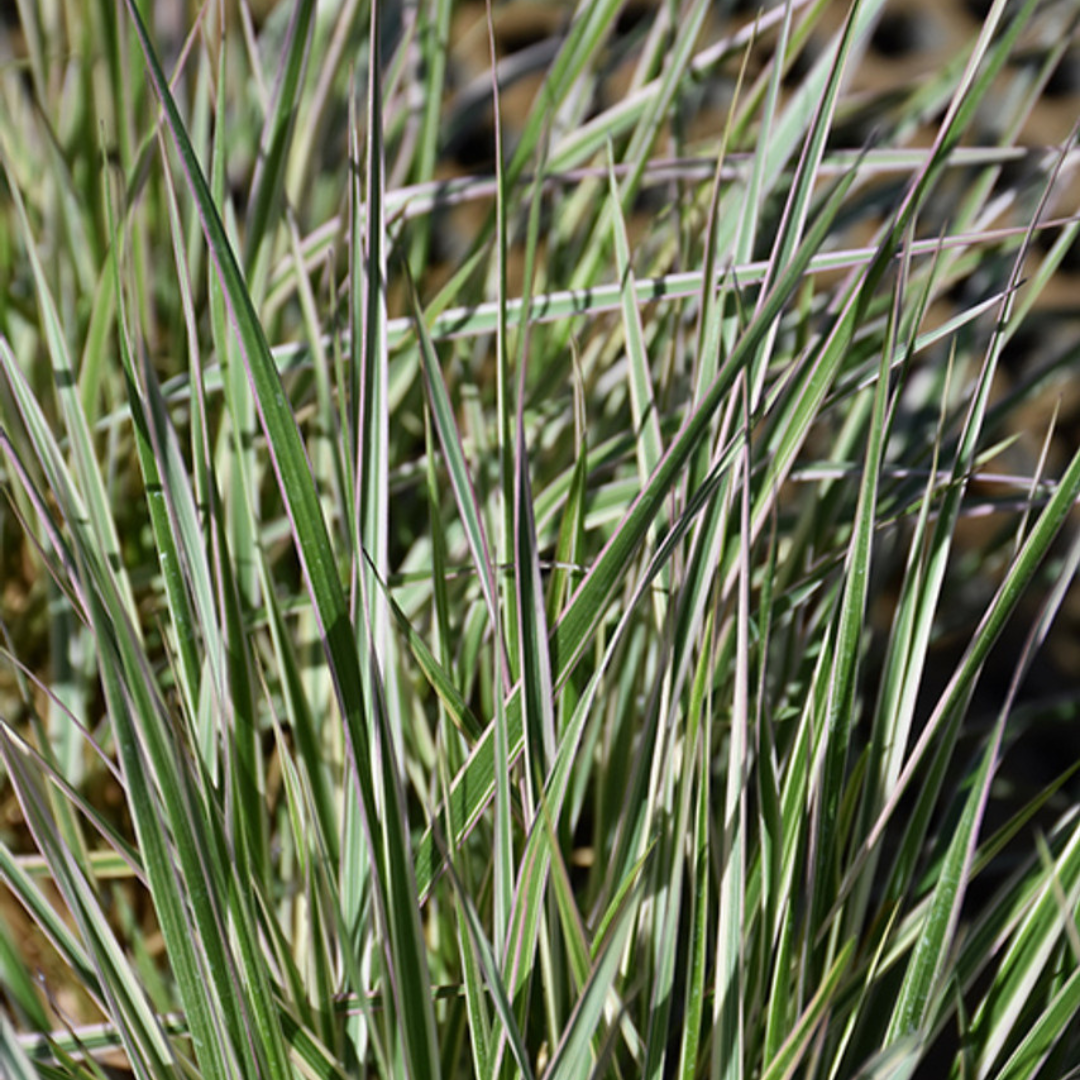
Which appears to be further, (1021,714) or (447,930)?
(1021,714)

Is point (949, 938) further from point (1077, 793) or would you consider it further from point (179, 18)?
point (179, 18)

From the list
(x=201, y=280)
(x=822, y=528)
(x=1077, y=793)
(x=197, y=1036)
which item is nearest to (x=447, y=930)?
(x=197, y=1036)

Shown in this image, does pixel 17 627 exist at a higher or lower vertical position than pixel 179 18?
lower

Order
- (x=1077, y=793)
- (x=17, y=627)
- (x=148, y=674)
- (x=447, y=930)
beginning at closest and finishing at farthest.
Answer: (x=148, y=674) < (x=447, y=930) < (x=17, y=627) < (x=1077, y=793)

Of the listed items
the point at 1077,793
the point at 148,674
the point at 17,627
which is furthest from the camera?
the point at 1077,793

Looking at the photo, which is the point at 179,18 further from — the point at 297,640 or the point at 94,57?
the point at 297,640

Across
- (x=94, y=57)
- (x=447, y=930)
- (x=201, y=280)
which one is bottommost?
(x=447, y=930)
